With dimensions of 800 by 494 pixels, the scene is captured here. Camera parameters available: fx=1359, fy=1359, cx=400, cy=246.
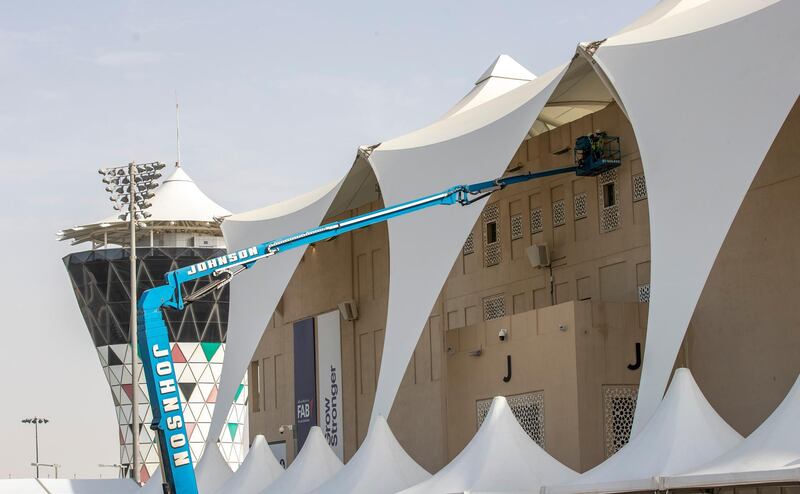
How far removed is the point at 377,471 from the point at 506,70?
14.5m

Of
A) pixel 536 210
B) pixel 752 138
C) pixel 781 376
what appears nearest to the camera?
pixel 752 138

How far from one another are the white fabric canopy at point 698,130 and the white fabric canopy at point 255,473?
38.7 feet

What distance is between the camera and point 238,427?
97500 millimetres

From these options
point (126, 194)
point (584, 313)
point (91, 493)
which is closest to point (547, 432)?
point (584, 313)

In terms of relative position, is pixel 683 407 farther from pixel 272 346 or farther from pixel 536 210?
pixel 272 346

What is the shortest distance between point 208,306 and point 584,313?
67.9 metres

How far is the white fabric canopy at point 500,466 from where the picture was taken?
2375 centimetres

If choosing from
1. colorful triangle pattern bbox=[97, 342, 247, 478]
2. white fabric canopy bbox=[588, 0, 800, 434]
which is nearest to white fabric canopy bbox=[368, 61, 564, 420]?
white fabric canopy bbox=[588, 0, 800, 434]

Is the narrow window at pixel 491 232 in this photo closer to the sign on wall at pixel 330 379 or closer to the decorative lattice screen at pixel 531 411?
the decorative lattice screen at pixel 531 411

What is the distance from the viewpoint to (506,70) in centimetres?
3744

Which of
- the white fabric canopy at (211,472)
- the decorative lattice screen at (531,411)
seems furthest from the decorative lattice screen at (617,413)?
the white fabric canopy at (211,472)

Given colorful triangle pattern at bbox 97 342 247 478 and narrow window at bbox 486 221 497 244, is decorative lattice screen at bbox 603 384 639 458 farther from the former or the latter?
colorful triangle pattern at bbox 97 342 247 478

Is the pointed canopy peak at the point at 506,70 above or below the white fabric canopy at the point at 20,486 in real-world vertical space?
above

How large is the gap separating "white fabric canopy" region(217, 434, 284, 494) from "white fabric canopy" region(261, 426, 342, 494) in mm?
1449
